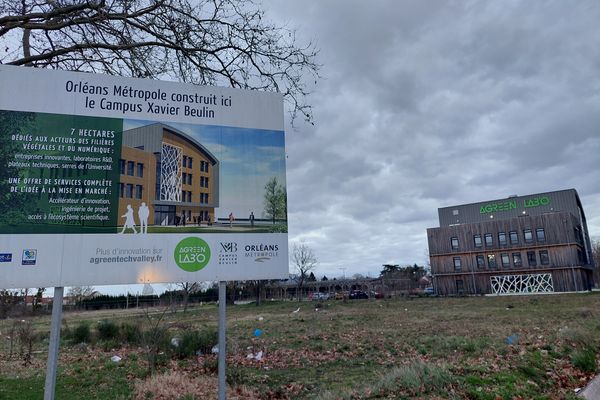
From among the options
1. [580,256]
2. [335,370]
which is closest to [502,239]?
[580,256]

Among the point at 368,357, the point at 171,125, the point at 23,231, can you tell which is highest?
the point at 171,125

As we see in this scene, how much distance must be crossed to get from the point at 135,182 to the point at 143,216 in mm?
435

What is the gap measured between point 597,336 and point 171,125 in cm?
1168

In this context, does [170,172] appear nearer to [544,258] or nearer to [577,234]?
[544,258]

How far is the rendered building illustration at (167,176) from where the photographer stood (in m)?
5.23

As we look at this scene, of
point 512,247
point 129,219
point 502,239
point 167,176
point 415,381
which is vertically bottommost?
point 415,381

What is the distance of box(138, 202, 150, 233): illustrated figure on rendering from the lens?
203 inches

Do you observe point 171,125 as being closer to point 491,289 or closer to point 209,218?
point 209,218

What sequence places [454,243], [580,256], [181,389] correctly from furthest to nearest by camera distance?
[454,243]
[580,256]
[181,389]

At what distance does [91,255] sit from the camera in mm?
4902

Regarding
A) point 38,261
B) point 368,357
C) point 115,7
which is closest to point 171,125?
point 38,261

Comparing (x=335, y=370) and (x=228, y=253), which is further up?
(x=228, y=253)

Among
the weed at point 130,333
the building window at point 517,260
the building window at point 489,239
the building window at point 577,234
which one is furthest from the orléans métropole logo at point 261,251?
the building window at point 577,234

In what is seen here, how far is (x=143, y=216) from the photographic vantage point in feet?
17.0
